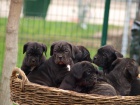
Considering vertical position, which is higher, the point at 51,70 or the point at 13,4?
the point at 13,4

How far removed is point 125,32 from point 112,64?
5.62m

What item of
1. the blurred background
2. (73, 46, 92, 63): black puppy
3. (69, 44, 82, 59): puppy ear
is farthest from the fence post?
(69, 44, 82, 59): puppy ear

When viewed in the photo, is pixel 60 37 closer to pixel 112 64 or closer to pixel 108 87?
pixel 112 64

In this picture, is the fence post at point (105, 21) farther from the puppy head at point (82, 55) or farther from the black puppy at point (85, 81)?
the black puppy at point (85, 81)

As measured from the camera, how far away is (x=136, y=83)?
5.13m

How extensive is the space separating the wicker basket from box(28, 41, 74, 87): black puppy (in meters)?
0.61

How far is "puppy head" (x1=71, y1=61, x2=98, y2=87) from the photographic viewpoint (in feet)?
15.0

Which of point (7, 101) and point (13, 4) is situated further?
point (7, 101)

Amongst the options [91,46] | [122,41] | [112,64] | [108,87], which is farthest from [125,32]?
[108,87]

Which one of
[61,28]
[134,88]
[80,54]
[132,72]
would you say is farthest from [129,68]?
[61,28]

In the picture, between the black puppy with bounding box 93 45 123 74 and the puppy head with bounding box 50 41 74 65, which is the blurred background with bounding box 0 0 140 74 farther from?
the puppy head with bounding box 50 41 74 65

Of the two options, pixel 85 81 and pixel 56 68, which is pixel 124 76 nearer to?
pixel 85 81

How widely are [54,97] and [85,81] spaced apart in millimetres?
432

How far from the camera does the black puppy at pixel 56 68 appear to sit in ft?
16.8
